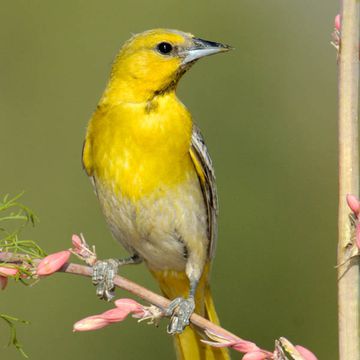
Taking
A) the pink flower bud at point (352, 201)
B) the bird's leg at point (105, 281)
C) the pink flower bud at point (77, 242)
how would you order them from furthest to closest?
1. the bird's leg at point (105, 281)
2. the pink flower bud at point (77, 242)
3. the pink flower bud at point (352, 201)

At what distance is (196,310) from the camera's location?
11.4ft

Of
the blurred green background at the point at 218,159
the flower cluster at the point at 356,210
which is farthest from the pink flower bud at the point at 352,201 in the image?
the blurred green background at the point at 218,159

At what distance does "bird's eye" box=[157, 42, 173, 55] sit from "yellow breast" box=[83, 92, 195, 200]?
6.2 inches

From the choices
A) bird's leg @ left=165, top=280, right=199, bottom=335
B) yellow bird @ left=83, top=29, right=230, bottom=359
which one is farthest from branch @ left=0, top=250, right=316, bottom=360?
yellow bird @ left=83, top=29, right=230, bottom=359

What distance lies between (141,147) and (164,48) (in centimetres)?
39

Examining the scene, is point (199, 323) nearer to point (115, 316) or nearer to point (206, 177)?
point (115, 316)

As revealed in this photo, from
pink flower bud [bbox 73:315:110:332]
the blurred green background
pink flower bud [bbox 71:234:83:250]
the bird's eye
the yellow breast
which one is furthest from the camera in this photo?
the blurred green background

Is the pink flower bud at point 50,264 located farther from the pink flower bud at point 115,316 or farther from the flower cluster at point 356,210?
the flower cluster at point 356,210

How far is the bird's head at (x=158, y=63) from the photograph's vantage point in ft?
10.7

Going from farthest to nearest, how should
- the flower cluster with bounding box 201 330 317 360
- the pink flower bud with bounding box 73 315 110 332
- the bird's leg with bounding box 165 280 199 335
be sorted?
1. the bird's leg with bounding box 165 280 199 335
2. the pink flower bud with bounding box 73 315 110 332
3. the flower cluster with bounding box 201 330 317 360

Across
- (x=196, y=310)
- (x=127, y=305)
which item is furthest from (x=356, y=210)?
(x=196, y=310)

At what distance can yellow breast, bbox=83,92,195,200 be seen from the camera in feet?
10.4

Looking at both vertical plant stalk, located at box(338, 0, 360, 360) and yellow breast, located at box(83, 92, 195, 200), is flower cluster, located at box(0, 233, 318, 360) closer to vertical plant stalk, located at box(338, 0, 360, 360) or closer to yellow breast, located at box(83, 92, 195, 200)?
vertical plant stalk, located at box(338, 0, 360, 360)

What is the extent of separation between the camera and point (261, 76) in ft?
17.7
